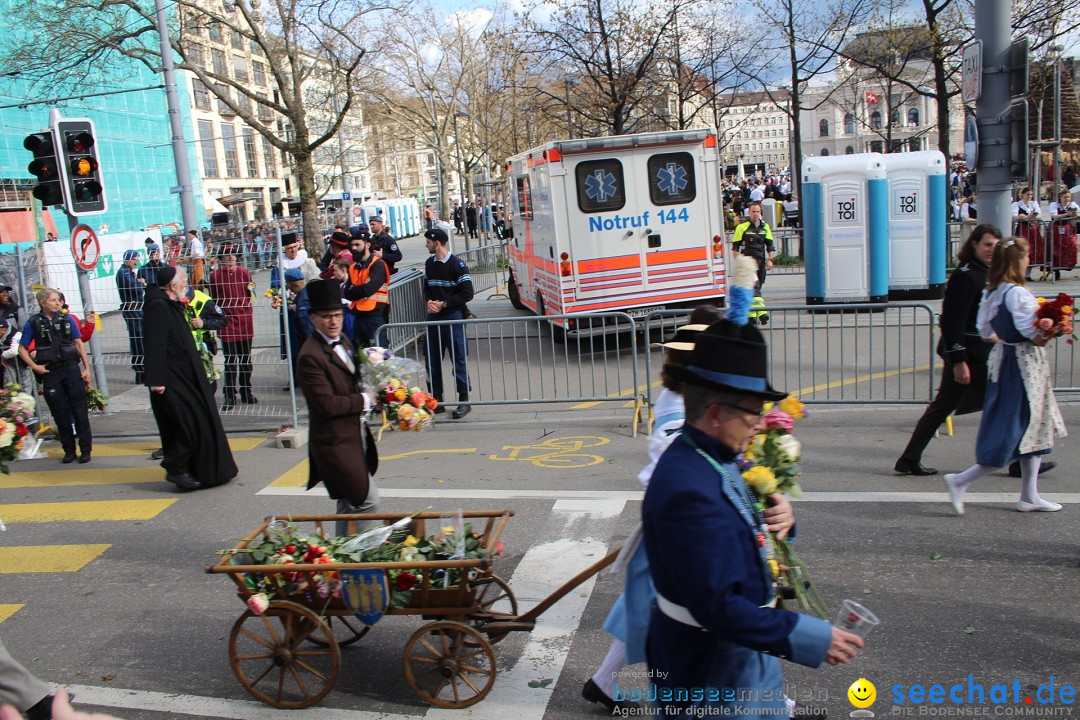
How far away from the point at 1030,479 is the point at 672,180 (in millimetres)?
7795

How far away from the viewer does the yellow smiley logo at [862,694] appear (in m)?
4.08

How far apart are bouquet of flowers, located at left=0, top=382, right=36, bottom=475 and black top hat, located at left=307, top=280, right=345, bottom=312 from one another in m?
2.14

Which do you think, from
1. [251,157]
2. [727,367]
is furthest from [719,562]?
[251,157]

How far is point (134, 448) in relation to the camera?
9875 mm

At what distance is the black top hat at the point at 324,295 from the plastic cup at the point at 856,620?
11.1ft

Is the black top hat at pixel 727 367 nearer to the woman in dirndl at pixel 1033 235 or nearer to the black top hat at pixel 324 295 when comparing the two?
the black top hat at pixel 324 295

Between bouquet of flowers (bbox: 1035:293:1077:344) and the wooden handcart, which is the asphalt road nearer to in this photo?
the wooden handcart

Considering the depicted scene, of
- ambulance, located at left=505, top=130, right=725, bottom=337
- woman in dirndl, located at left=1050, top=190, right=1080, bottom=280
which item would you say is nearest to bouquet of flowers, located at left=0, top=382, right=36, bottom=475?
ambulance, located at left=505, top=130, right=725, bottom=337

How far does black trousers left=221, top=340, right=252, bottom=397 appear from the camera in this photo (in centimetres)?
1029

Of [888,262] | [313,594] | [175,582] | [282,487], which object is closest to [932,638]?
[313,594]

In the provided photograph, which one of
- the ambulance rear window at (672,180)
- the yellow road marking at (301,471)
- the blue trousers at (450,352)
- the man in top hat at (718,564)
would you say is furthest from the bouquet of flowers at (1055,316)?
the ambulance rear window at (672,180)

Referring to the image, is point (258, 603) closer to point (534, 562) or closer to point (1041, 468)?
point (534, 562)

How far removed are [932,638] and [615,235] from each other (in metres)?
9.05

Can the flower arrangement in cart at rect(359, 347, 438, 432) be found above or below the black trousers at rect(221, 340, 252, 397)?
above
